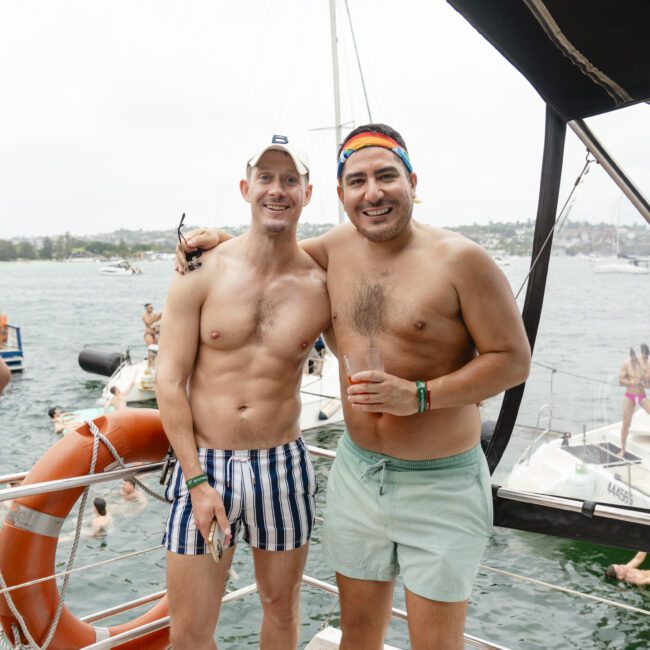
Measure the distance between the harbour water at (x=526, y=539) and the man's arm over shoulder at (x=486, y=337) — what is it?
0.83 meters

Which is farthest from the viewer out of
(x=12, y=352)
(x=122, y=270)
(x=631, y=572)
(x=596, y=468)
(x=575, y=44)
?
(x=122, y=270)

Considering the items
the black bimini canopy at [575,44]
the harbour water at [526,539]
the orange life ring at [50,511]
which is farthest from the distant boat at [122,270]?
the black bimini canopy at [575,44]

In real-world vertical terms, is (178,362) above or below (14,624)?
above

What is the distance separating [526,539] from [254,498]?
379 inches

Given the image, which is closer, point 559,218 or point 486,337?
point 486,337

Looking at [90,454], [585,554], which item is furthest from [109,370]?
[90,454]

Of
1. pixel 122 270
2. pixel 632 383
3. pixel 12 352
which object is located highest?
pixel 632 383

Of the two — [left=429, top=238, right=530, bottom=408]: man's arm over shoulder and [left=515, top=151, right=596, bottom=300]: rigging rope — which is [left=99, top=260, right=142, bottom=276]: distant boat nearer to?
[left=515, top=151, right=596, bottom=300]: rigging rope

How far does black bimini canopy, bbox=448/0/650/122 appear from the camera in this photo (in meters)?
1.66

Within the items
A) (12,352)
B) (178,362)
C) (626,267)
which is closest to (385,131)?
(178,362)

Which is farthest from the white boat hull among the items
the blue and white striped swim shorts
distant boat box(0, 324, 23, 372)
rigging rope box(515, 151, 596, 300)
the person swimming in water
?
distant boat box(0, 324, 23, 372)

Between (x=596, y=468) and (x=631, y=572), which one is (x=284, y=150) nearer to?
(x=596, y=468)

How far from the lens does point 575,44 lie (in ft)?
6.15

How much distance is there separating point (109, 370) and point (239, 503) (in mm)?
22108
